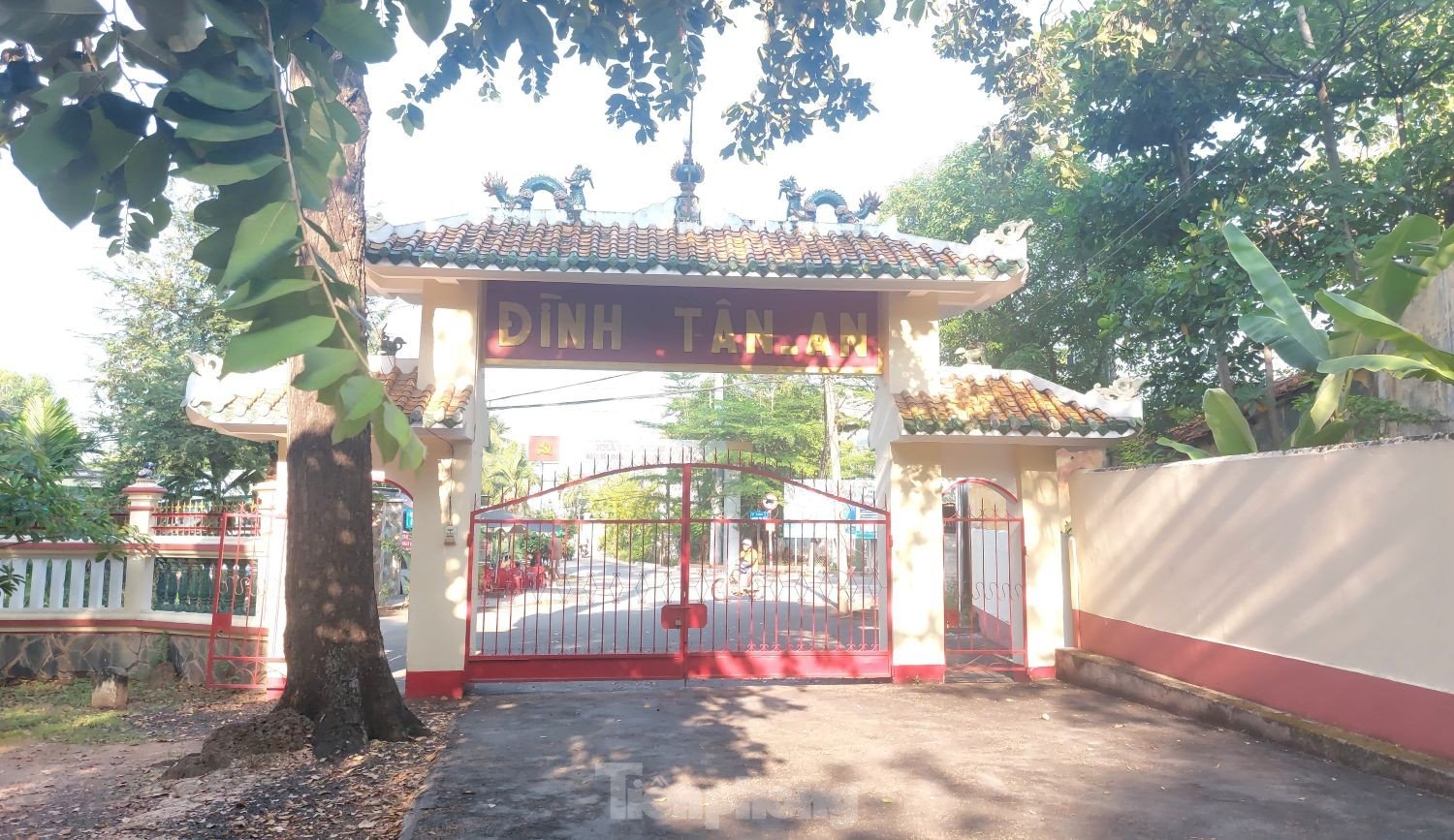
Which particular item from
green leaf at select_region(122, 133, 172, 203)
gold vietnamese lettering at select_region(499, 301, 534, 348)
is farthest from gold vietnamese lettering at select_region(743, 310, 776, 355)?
green leaf at select_region(122, 133, 172, 203)

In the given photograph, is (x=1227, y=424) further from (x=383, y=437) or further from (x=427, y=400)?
(x=383, y=437)

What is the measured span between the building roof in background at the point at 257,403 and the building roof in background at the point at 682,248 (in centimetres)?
114

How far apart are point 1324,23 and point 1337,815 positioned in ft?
28.0

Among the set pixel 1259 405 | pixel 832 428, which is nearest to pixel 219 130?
pixel 1259 405

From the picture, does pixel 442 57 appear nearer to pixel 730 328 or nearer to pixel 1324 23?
pixel 730 328

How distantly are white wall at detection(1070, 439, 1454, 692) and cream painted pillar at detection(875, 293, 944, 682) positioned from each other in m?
1.57

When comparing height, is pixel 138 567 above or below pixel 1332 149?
below

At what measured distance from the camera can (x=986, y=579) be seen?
1177 cm

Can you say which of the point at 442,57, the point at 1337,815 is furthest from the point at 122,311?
the point at 1337,815

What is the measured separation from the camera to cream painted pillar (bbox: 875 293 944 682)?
8.32 metres

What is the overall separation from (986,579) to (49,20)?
11551 millimetres

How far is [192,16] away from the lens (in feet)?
5.18

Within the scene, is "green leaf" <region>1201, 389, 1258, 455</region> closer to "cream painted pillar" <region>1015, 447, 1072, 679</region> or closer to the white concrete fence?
the white concrete fence

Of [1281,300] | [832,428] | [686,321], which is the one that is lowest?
[1281,300]
